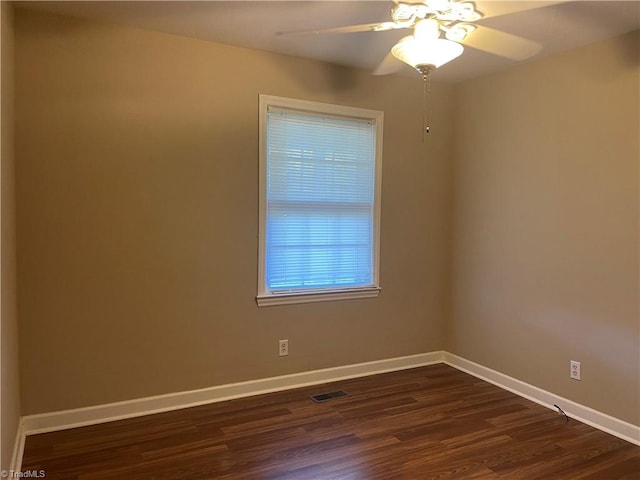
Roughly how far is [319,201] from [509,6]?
5.64ft

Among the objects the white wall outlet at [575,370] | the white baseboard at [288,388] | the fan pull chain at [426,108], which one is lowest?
the white baseboard at [288,388]

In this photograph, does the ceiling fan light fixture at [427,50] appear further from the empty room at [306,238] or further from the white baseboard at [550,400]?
the white baseboard at [550,400]

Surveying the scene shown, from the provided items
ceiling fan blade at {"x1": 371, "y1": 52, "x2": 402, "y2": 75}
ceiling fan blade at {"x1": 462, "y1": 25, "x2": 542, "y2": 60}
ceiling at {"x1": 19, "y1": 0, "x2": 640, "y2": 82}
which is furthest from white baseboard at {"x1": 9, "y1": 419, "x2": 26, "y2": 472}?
ceiling fan blade at {"x1": 462, "y1": 25, "x2": 542, "y2": 60}

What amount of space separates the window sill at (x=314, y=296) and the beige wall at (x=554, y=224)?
0.89 metres

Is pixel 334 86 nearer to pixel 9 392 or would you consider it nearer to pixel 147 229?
pixel 147 229

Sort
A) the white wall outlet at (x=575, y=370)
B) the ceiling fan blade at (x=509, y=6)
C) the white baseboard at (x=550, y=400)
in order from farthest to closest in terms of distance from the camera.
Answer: the white wall outlet at (x=575, y=370), the white baseboard at (x=550, y=400), the ceiling fan blade at (x=509, y=6)

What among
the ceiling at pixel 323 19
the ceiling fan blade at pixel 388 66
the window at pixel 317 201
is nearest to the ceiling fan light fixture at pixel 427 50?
the ceiling at pixel 323 19

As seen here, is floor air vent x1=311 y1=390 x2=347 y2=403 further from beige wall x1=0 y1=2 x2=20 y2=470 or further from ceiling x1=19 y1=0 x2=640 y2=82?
ceiling x1=19 y1=0 x2=640 y2=82

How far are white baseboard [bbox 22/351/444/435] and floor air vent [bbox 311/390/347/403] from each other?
0.67 feet

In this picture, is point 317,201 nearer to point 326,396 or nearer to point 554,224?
point 326,396

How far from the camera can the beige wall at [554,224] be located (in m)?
2.77

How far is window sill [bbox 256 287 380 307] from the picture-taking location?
10.9ft

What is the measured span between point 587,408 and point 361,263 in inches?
70.9

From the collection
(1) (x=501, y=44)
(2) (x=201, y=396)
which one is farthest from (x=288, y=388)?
(1) (x=501, y=44)
